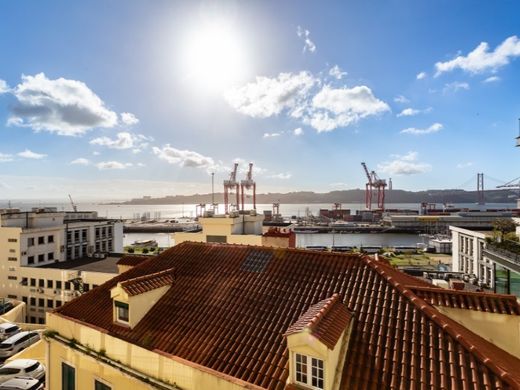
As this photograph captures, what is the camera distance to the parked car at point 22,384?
14.3 meters

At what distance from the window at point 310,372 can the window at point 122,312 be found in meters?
Result: 5.67

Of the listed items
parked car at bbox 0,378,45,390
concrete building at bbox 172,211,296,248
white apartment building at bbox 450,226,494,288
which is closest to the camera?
parked car at bbox 0,378,45,390

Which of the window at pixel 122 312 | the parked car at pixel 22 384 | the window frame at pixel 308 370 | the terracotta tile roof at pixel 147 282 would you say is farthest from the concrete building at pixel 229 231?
the window frame at pixel 308 370

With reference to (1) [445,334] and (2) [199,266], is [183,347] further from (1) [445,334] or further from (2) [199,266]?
(1) [445,334]

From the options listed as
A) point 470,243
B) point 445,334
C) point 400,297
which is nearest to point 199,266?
point 400,297

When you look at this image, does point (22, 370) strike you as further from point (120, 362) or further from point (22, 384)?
point (120, 362)

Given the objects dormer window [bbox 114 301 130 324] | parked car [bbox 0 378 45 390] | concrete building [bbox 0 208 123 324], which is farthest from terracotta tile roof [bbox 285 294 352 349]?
concrete building [bbox 0 208 123 324]

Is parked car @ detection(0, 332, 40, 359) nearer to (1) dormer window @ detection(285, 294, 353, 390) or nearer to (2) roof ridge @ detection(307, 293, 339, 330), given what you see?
(1) dormer window @ detection(285, 294, 353, 390)

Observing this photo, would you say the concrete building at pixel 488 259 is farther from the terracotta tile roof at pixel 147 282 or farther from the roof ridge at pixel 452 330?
the terracotta tile roof at pixel 147 282

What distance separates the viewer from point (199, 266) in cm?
1076

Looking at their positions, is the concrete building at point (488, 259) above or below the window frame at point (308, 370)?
below

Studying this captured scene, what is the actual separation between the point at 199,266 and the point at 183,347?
348cm

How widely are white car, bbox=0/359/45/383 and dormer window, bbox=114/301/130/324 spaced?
39.2 feet

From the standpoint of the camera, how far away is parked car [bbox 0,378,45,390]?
14289mm
